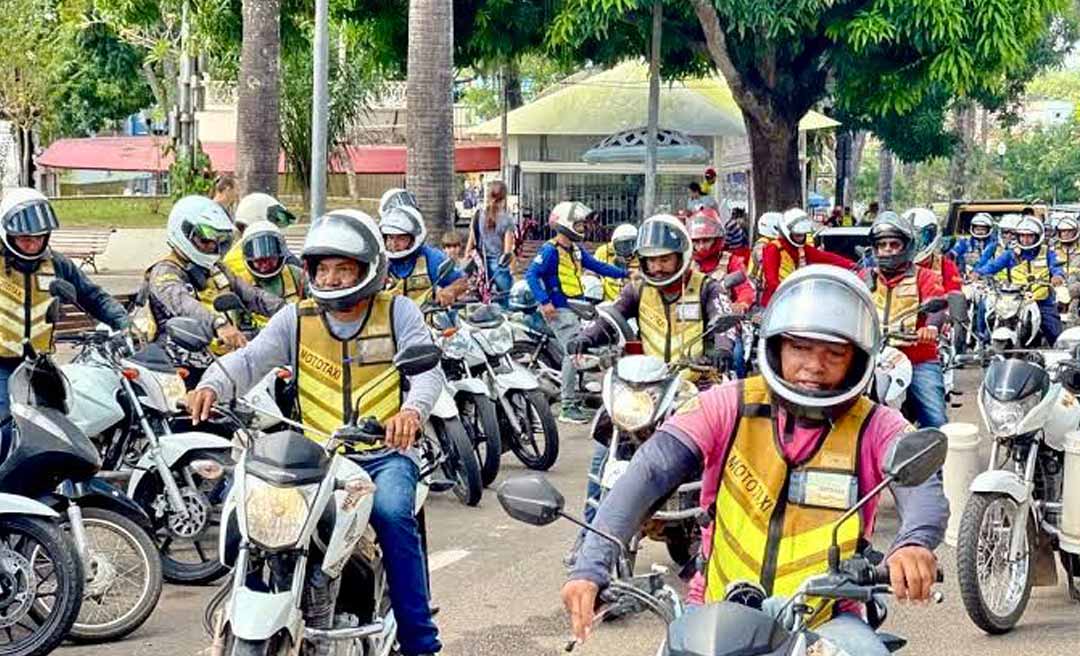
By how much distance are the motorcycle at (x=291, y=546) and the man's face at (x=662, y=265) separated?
3864 mm

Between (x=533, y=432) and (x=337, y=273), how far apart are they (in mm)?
5850

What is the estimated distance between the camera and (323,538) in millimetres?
5270

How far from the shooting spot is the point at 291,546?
5.01 m

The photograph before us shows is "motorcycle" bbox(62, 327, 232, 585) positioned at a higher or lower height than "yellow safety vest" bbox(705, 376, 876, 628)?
lower

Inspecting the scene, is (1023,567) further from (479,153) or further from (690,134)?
(479,153)

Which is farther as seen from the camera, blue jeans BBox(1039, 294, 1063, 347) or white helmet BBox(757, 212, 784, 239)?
blue jeans BBox(1039, 294, 1063, 347)

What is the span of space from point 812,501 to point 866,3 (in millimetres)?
19850

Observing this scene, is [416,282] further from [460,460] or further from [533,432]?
[460,460]

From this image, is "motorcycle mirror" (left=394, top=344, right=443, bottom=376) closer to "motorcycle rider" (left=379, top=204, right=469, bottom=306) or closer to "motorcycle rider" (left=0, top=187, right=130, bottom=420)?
"motorcycle rider" (left=0, top=187, right=130, bottom=420)

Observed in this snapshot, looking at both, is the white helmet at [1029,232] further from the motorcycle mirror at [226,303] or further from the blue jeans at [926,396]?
the motorcycle mirror at [226,303]

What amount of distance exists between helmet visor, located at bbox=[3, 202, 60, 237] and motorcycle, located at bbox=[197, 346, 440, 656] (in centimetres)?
344

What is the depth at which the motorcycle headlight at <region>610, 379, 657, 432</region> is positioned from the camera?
7984 millimetres

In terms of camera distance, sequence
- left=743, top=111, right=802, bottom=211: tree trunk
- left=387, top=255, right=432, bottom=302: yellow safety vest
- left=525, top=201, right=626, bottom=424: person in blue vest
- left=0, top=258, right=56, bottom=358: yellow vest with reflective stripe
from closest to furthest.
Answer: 1. left=0, top=258, right=56, bottom=358: yellow vest with reflective stripe
2. left=387, top=255, right=432, bottom=302: yellow safety vest
3. left=525, top=201, right=626, bottom=424: person in blue vest
4. left=743, top=111, right=802, bottom=211: tree trunk

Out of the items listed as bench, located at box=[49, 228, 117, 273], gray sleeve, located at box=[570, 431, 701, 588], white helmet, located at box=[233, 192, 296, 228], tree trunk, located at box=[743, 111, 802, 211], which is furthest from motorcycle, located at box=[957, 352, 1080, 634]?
bench, located at box=[49, 228, 117, 273]
